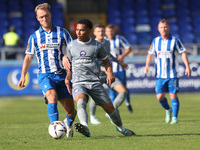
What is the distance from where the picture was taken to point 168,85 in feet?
31.1

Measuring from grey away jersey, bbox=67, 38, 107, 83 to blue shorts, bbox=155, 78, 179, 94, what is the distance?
3156mm

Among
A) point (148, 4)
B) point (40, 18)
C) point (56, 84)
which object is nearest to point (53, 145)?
point (56, 84)

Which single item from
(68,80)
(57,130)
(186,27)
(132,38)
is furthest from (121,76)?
(186,27)

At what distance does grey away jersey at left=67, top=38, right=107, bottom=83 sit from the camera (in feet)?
21.3

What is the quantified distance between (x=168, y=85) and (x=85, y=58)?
11.2ft

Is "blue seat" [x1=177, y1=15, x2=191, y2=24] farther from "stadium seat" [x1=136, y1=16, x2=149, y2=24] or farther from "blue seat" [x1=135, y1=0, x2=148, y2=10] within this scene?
"blue seat" [x1=135, y1=0, x2=148, y2=10]

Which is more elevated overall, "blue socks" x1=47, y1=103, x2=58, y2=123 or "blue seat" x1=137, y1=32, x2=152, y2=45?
"blue seat" x1=137, y1=32, x2=152, y2=45

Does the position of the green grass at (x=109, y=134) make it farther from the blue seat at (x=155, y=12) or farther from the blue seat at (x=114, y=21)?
the blue seat at (x=155, y=12)

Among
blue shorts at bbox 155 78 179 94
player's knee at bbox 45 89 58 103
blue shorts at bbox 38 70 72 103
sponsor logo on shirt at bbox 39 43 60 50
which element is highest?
sponsor logo on shirt at bbox 39 43 60 50

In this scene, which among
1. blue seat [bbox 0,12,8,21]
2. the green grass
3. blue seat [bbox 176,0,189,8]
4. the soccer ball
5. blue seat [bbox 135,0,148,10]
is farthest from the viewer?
blue seat [bbox 176,0,189,8]

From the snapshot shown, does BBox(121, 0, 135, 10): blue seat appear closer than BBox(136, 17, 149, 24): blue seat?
No

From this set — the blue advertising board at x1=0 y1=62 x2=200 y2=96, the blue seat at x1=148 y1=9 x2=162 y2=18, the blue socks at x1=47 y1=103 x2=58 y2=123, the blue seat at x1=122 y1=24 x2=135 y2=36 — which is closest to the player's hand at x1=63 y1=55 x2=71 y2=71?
the blue socks at x1=47 y1=103 x2=58 y2=123

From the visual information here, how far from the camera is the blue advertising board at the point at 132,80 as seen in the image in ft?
58.1

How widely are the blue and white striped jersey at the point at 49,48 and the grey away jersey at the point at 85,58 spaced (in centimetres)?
38
